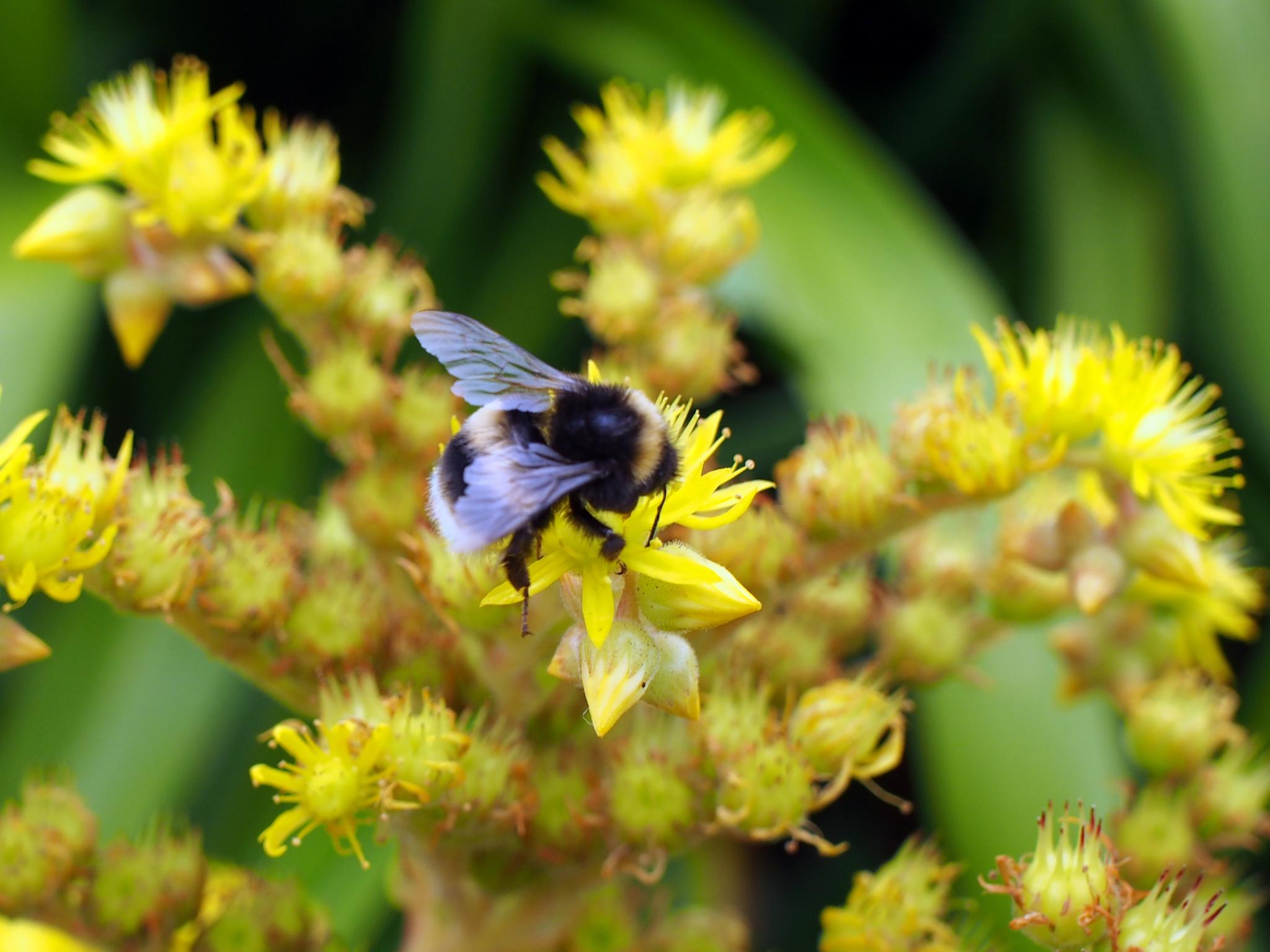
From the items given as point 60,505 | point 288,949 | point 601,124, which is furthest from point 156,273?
point 288,949

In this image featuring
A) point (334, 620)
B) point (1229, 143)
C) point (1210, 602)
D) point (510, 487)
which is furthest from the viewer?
point (1229, 143)

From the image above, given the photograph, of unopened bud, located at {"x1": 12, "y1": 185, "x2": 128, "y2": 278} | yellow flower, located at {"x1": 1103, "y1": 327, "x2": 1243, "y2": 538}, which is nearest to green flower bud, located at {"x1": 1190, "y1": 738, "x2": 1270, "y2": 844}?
yellow flower, located at {"x1": 1103, "y1": 327, "x2": 1243, "y2": 538}

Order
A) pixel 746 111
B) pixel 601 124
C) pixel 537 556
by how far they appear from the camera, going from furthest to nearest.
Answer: pixel 746 111, pixel 601 124, pixel 537 556

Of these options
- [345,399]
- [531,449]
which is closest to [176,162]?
[345,399]

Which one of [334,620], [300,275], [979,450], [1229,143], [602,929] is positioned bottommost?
[602,929]

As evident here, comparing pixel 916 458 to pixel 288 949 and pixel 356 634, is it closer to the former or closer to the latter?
pixel 356 634

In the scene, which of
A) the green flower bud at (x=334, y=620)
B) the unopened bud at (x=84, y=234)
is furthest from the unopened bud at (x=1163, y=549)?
the unopened bud at (x=84, y=234)

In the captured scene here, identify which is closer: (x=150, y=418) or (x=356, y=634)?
(x=356, y=634)

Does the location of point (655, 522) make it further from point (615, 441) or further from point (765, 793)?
point (765, 793)
